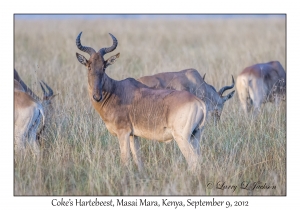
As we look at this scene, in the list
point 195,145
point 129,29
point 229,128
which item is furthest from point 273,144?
point 129,29

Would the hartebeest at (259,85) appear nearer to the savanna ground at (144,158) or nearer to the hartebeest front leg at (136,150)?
the savanna ground at (144,158)

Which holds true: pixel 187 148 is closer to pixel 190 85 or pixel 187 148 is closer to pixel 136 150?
pixel 136 150

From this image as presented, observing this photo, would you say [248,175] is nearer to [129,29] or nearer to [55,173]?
[55,173]

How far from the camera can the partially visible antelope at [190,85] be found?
9.39 m

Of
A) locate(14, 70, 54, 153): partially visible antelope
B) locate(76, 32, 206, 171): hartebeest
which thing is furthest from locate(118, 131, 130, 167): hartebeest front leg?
locate(14, 70, 54, 153): partially visible antelope

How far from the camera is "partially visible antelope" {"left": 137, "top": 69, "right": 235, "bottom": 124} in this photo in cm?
939

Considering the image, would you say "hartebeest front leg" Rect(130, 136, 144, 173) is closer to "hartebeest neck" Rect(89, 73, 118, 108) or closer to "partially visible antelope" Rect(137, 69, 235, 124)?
"hartebeest neck" Rect(89, 73, 118, 108)

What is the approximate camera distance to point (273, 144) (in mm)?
7762

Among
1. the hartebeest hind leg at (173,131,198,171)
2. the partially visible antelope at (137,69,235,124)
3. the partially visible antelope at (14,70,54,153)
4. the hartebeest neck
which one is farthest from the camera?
the partially visible antelope at (137,69,235,124)

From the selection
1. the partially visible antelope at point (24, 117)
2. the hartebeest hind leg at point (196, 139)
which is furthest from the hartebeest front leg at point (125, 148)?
the partially visible antelope at point (24, 117)

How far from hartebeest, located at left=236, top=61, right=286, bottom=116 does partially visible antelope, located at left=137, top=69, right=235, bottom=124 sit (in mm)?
1256

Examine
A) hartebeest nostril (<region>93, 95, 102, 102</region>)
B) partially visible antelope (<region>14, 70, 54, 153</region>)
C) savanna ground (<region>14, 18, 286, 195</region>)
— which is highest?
hartebeest nostril (<region>93, 95, 102, 102</region>)

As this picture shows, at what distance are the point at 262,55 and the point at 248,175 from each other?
10759 millimetres

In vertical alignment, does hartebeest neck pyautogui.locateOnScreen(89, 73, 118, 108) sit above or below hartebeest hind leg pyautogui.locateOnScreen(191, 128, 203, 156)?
above
